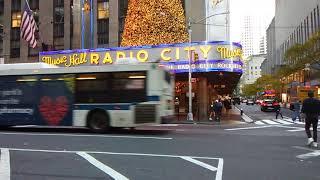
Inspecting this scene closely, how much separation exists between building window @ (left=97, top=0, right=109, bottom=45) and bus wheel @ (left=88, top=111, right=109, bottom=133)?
40302 millimetres

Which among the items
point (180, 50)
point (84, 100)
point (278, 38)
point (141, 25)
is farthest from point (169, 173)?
point (278, 38)

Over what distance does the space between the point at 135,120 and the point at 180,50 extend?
17.7 m

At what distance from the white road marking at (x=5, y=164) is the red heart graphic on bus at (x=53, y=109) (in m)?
7.13

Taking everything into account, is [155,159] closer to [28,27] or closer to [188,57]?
[188,57]

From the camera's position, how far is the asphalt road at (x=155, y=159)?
953cm

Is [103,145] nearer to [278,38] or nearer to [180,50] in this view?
[180,50]

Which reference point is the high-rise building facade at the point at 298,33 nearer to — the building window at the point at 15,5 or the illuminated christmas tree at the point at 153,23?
the illuminated christmas tree at the point at 153,23

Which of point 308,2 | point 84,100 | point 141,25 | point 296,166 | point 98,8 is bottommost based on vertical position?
point 296,166

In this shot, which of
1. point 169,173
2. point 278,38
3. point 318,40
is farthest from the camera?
point 278,38

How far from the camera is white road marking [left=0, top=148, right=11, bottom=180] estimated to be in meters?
9.12

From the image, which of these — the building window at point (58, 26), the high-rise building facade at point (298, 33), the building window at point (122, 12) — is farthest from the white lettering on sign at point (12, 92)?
the high-rise building facade at point (298, 33)

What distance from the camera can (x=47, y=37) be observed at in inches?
2437

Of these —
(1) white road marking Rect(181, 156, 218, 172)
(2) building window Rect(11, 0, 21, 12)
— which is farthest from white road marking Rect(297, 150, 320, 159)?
(2) building window Rect(11, 0, 21, 12)

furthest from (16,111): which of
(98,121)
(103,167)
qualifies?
(103,167)
